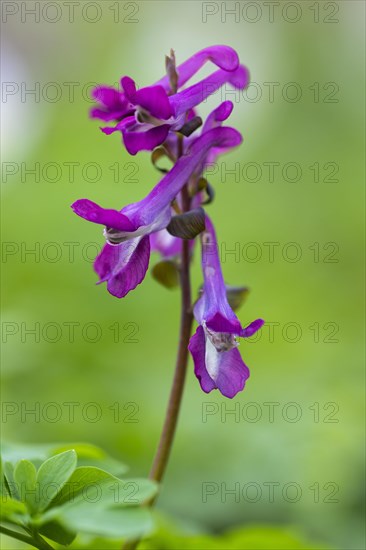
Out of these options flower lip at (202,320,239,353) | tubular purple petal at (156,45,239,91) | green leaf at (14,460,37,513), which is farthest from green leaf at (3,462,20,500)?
tubular purple petal at (156,45,239,91)

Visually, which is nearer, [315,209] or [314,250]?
[314,250]

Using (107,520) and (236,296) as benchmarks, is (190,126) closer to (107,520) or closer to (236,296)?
(236,296)

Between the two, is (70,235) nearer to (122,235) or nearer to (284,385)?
(284,385)

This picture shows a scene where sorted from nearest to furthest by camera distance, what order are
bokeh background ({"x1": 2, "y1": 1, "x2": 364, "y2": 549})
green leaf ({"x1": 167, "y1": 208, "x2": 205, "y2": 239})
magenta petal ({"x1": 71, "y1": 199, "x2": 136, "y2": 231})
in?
magenta petal ({"x1": 71, "y1": 199, "x2": 136, "y2": 231})
green leaf ({"x1": 167, "y1": 208, "x2": 205, "y2": 239})
bokeh background ({"x1": 2, "y1": 1, "x2": 364, "y2": 549})

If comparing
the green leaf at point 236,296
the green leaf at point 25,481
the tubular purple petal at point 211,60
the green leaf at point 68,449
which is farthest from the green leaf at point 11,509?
the tubular purple petal at point 211,60

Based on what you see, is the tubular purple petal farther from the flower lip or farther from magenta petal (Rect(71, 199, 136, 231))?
the flower lip

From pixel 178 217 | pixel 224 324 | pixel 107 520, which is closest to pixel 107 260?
pixel 178 217

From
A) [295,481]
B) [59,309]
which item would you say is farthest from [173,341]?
[295,481]
